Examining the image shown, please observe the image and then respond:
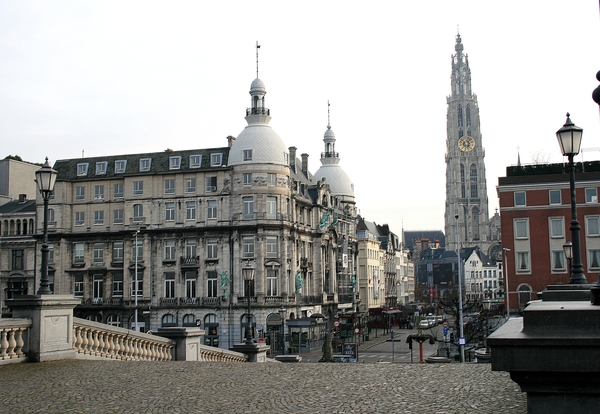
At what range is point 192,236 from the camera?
68.9 meters

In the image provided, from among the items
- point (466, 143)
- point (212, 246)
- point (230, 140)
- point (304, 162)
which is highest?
point (466, 143)

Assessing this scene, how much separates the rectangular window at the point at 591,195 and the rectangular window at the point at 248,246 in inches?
1178

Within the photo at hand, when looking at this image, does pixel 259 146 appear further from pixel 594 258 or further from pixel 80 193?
pixel 594 258

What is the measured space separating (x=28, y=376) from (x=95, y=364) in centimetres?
252

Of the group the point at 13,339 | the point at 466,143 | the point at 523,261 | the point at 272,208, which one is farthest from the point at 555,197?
the point at 466,143

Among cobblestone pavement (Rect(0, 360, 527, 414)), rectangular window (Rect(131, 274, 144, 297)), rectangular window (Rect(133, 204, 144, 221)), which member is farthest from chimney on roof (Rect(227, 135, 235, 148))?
cobblestone pavement (Rect(0, 360, 527, 414))

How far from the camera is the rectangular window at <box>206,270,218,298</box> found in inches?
2648

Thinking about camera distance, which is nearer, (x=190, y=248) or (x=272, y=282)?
(x=272, y=282)

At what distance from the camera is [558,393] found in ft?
18.9

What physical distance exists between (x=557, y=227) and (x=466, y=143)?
14423 cm

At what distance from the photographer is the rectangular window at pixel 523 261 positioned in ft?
194

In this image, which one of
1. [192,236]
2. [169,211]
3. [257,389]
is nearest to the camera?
[257,389]

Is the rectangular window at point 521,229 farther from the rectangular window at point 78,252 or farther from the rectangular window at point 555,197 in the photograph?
the rectangular window at point 78,252

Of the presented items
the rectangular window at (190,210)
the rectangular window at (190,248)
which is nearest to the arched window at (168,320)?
the rectangular window at (190,248)
